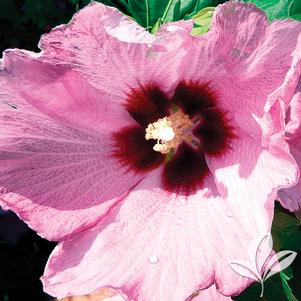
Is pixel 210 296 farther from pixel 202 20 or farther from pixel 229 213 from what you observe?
pixel 202 20

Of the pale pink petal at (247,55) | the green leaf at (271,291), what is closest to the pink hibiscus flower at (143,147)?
the pale pink petal at (247,55)

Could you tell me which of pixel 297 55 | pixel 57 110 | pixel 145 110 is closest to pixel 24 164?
pixel 57 110

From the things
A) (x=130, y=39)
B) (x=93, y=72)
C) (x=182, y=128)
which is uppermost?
(x=130, y=39)

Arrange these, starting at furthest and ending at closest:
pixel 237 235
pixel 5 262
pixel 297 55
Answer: pixel 5 262, pixel 237 235, pixel 297 55

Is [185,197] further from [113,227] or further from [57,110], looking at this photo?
[57,110]

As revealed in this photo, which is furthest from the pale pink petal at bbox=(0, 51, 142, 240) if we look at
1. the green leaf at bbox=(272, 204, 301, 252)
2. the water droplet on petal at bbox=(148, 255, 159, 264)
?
the green leaf at bbox=(272, 204, 301, 252)

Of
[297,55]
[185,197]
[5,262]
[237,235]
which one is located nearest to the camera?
[297,55]
